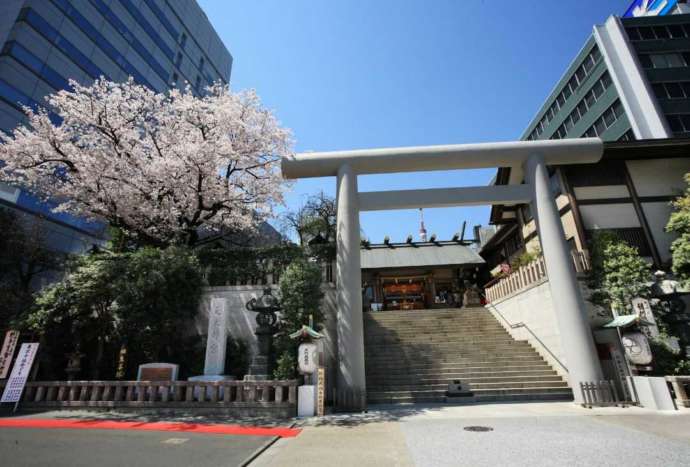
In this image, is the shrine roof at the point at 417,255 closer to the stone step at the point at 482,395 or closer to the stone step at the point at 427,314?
the stone step at the point at 427,314

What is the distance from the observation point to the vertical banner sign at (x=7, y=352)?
28.9 feet

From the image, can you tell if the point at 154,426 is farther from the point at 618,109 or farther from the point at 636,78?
the point at 636,78

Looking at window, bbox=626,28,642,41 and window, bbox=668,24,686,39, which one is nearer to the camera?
window, bbox=668,24,686,39

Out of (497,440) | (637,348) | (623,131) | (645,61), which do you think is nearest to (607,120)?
(623,131)

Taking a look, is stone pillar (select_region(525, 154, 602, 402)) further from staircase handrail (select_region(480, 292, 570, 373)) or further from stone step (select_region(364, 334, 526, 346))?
stone step (select_region(364, 334, 526, 346))

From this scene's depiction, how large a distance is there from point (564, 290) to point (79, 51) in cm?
3575

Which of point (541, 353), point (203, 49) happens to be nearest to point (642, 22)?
point (541, 353)

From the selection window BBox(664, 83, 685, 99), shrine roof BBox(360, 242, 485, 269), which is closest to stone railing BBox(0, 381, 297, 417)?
shrine roof BBox(360, 242, 485, 269)

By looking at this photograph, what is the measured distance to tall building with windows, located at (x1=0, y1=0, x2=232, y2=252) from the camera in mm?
19391

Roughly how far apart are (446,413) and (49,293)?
12.2 m

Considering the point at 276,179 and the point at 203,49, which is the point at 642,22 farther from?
the point at 203,49

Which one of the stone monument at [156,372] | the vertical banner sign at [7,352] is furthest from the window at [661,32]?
the vertical banner sign at [7,352]

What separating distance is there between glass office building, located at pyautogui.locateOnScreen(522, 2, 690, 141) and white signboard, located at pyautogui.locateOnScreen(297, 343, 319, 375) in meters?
28.8

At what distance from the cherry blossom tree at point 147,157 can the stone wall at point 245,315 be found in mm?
3317
